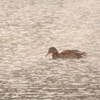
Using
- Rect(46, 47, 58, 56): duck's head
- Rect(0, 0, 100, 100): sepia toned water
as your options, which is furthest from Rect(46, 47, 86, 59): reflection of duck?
Rect(0, 0, 100, 100): sepia toned water

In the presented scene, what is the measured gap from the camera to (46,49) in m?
14.8

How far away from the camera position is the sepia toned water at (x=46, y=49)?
35.8ft

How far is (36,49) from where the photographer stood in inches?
579

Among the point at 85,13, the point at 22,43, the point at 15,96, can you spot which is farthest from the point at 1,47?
the point at 85,13

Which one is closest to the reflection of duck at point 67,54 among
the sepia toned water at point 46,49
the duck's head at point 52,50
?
the duck's head at point 52,50

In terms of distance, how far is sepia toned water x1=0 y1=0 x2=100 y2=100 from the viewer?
10922 mm

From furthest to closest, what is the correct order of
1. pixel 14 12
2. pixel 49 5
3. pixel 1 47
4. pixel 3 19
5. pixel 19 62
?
pixel 49 5 < pixel 14 12 < pixel 3 19 < pixel 1 47 < pixel 19 62

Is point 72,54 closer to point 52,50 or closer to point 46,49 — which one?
point 52,50

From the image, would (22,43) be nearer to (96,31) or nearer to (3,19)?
(96,31)

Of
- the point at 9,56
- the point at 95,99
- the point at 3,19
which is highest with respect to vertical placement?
the point at 3,19

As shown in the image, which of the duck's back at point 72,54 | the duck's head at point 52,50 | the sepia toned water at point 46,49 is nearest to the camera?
the sepia toned water at point 46,49

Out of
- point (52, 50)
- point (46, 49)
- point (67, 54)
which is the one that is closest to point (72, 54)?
point (67, 54)

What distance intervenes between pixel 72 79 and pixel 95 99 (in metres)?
1.51

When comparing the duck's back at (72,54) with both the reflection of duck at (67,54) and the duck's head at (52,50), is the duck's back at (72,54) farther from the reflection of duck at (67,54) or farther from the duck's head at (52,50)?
the duck's head at (52,50)
